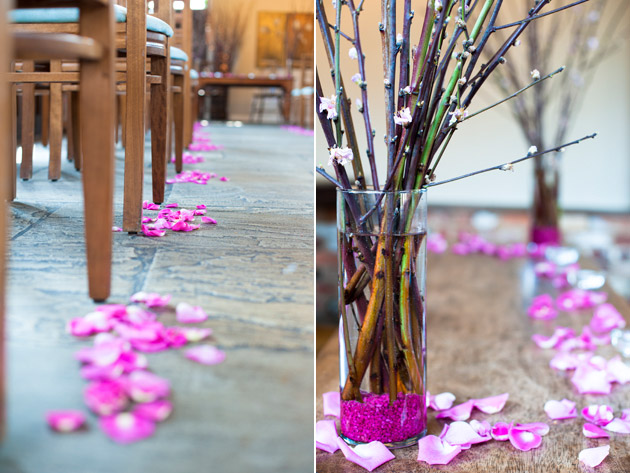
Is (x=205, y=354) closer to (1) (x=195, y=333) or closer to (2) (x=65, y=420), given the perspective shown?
(1) (x=195, y=333)

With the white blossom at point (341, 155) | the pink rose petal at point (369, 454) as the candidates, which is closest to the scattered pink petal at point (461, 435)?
the pink rose petal at point (369, 454)

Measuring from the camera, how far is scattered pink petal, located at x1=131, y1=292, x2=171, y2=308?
84 centimetres

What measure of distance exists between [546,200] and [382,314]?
1915mm

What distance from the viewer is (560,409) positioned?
1.21 m

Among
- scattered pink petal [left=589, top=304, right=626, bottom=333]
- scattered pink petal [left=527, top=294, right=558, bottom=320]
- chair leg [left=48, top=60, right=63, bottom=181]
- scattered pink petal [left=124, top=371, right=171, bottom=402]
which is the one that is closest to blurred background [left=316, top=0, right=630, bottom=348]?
scattered pink petal [left=527, top=294, right=558, bottom=320]

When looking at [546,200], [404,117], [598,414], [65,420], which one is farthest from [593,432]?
[546,200]

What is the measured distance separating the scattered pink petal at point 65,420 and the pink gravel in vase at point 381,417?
461 mm

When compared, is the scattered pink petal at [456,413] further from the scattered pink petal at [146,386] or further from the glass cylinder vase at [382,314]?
the scattered pink petal at [146,386]

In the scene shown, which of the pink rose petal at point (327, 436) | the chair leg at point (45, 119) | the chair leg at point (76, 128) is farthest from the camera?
the chair leg at point (45, 119)

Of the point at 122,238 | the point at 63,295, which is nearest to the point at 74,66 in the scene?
the point at 122,238

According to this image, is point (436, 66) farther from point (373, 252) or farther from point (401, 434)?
point (401, 434)

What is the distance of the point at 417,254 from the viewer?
1001 mm

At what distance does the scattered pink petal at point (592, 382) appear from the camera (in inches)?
52.2

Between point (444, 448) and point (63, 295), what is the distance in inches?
21.7
